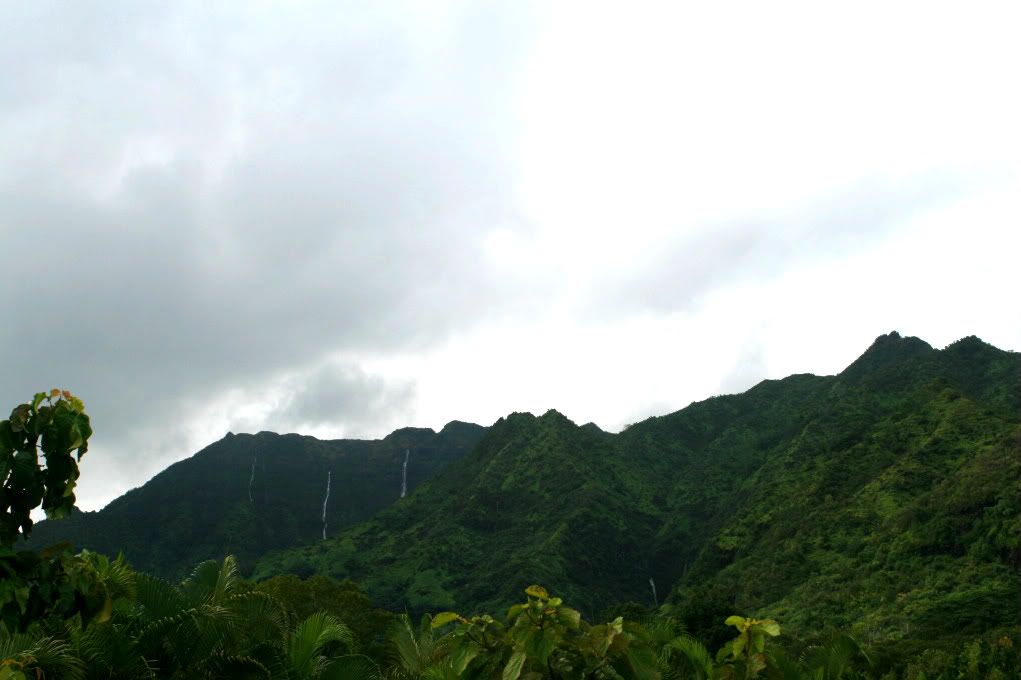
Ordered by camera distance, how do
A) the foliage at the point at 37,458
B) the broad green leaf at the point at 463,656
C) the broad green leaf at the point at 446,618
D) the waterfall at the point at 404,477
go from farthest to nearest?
the waterfall at the point at 404,477
the broad green leaf at the point at 446,618
the broad green leaf at the point at 463,656
the foliage at the point at 37,458

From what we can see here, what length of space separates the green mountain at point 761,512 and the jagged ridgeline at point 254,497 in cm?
3061

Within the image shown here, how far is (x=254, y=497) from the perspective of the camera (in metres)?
139

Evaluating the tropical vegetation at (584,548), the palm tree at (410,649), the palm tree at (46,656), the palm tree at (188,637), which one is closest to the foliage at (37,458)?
the tropical vegetation at (584,548)

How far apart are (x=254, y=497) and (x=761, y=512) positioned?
317 feet

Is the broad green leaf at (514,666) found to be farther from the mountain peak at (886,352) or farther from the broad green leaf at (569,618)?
the mountain peak at (886,352)

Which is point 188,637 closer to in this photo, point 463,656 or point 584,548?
point 463,656

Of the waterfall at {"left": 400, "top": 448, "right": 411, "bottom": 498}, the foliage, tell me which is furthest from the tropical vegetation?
the waterfall at {"left": 400, "top": 448, "right": 411, "bottom": 498}

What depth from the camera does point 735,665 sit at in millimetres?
6070

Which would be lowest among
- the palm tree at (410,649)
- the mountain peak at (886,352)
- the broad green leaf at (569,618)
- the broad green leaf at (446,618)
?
the palm tree at (410,649)

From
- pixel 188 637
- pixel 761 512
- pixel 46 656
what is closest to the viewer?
pixel 46 656

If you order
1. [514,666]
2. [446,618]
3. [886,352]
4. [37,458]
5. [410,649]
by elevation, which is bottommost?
[410,649]

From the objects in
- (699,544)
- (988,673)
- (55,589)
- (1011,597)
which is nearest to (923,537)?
(1011,597)

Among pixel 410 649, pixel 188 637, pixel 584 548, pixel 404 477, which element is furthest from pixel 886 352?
pixel 188 637

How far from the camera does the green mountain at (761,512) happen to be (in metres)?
44.1
